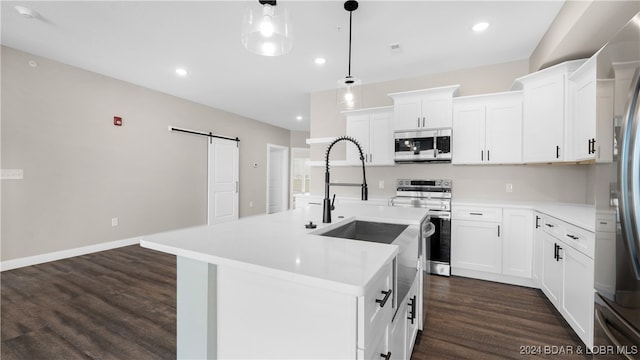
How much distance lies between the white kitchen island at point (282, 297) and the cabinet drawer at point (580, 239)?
57.1 inches

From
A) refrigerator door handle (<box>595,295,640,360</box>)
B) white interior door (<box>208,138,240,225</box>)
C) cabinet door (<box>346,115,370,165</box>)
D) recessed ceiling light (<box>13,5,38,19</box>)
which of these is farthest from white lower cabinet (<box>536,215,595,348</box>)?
white interior door (<box>208,138,240,225</box>)

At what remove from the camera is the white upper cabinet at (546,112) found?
8.61 ft

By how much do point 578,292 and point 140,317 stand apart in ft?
10.9

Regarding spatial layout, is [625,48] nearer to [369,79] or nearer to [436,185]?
[436,185]

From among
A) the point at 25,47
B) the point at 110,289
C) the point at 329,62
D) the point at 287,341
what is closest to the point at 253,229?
the point at 287,341

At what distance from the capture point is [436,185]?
12.1 feet

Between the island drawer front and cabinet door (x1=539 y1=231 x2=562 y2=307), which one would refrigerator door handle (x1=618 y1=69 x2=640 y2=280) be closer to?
the island drawer front

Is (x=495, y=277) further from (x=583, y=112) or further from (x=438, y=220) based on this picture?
(x=583, y=112)

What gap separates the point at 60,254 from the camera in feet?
11.6

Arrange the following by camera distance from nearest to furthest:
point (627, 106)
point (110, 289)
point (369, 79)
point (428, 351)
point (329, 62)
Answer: point (627, 106) < point (428, 351) < point (110, 289) < point (329, 62) < point (369, 79)

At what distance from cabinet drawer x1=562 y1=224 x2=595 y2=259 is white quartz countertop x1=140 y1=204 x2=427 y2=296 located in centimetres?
156

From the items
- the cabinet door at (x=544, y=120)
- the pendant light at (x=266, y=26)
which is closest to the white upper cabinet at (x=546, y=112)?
the cabinet door at (x=544, y=120)

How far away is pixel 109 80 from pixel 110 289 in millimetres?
3171

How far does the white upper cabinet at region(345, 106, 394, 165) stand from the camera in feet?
12.6
